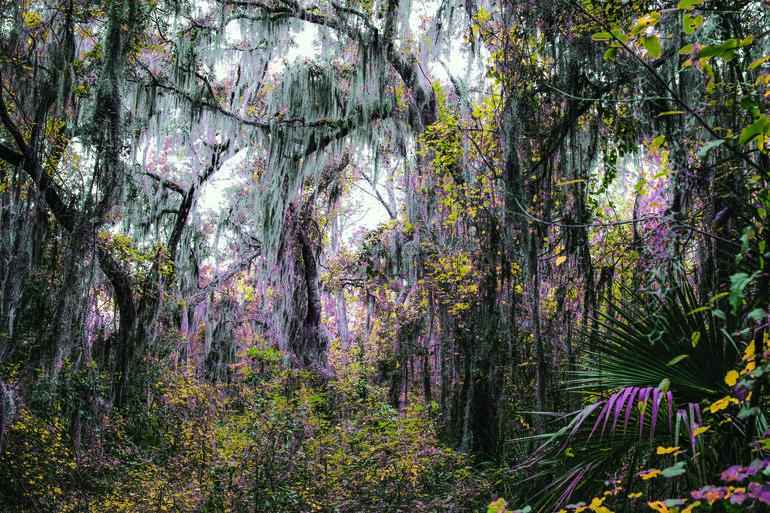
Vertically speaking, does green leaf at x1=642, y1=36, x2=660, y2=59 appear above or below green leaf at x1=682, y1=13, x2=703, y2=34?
below

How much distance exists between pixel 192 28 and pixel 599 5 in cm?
628

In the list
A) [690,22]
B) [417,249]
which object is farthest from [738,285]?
[417,249]

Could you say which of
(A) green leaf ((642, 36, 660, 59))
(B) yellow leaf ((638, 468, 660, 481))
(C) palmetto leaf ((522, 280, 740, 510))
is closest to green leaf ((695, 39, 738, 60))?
(A) green leaf ((642, 36, 660, 59))

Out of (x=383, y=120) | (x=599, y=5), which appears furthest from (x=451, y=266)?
(x=599, y=5)

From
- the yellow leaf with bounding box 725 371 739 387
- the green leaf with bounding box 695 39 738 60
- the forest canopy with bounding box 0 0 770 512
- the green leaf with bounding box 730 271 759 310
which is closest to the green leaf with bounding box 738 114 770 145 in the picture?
the forest canopy with bounding box 0 0 770 512

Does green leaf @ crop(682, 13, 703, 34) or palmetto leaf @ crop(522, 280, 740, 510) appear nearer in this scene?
green leaf @ crop(682, 13, 703, 34)

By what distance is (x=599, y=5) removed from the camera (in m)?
3.92

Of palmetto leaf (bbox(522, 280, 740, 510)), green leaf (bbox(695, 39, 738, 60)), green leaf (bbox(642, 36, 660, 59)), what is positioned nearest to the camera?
green leaf (bbox(695, 39, 738, 60))

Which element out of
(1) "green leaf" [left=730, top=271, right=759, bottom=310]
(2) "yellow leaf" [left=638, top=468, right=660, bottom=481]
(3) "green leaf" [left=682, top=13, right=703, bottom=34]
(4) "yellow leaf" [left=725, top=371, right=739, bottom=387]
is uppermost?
(3) "green leaf" [left=682, top=13, right=703, bottom=34]

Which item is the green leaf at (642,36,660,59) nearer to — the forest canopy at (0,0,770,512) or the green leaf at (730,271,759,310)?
the forest canopy at (0,0,770,512)

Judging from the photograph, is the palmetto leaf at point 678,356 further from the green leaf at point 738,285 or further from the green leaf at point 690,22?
the green leaf at point 690,22

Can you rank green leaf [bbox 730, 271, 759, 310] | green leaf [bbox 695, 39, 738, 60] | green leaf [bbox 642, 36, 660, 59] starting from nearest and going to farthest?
green leaf [bbox 730, 271, 759, 310] → green leaf [bbox 695, 39, 738, 60] → green leaf [bbox 642, 36, 660, 59]

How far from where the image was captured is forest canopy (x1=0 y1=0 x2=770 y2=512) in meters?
2.23

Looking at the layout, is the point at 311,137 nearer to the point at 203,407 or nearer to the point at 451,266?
the point at 451,266
